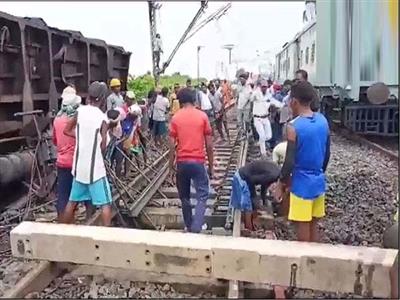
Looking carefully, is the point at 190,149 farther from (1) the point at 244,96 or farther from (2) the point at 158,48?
(2) the point at 158,48

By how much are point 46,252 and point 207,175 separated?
2.16 meters

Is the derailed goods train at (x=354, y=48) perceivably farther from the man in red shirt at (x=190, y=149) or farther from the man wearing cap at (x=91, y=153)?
the man wearing cap at (x=91, y=153)

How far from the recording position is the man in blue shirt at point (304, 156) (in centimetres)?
489

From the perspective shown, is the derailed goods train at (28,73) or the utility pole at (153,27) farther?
the utility pole at (153,27)

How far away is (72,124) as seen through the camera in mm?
6223

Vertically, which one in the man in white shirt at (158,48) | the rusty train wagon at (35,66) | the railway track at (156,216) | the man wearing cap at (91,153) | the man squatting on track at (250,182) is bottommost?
the railway track at (156,216)

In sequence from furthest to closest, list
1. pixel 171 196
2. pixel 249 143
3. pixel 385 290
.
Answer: pixel 249 143
pixel 171 196
pixel 385 290

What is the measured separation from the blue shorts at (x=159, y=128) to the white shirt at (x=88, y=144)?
7.88m

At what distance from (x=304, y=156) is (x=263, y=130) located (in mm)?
6897

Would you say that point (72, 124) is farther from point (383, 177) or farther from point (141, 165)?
point (383, 177)

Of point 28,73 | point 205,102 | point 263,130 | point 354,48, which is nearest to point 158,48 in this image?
point 205,102

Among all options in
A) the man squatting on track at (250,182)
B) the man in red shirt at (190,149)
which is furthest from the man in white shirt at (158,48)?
the man in red shirt at (190,149)

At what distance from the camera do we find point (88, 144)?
5895 millimetres

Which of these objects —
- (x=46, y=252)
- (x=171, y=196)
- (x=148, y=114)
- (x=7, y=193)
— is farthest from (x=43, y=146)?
(x=148, y=114)
